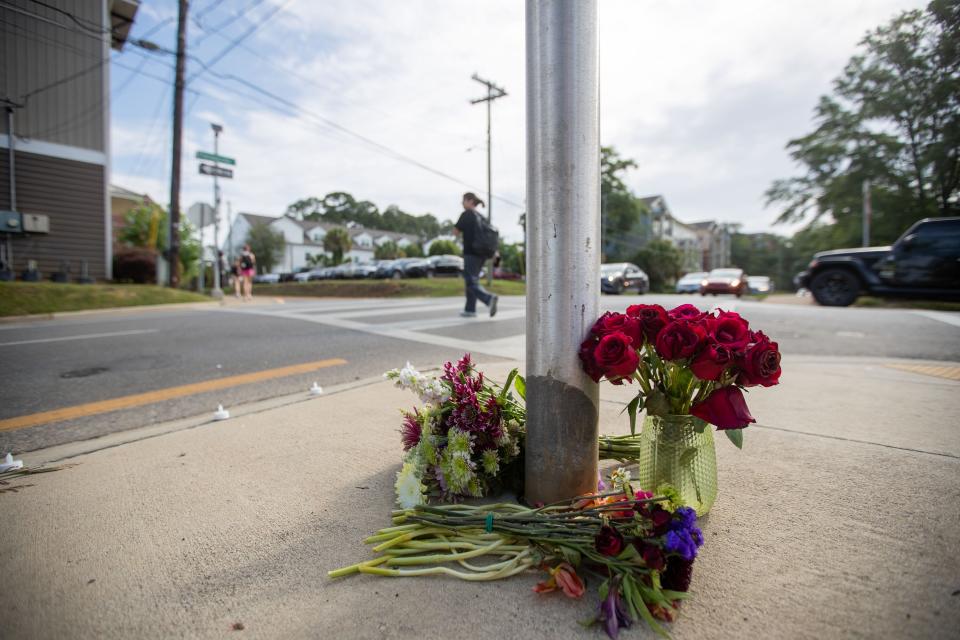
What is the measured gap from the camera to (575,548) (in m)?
1.33

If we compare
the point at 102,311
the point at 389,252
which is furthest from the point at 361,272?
the point at 102,311

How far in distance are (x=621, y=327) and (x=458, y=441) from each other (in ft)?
2.26

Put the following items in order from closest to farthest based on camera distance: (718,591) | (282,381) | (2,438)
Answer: (718,591) < (2,438) < (282,381)

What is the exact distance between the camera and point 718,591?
1.27 meters

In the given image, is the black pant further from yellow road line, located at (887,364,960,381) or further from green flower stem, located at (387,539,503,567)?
green flower stem, located at (387,539,503,567)

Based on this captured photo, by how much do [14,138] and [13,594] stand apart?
4.58 m

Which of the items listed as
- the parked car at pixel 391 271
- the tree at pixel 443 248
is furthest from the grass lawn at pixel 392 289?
the tree at pixel 443 248

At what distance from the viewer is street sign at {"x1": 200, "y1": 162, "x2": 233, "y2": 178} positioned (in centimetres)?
1504

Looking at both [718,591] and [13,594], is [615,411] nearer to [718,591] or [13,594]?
[718,591]

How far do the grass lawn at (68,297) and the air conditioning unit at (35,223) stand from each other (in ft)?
4.47

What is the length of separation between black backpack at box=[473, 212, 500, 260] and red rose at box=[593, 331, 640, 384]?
622 cm

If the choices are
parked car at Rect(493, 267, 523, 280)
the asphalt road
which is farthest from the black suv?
parked car at Rect(493, 267, 523, 280)

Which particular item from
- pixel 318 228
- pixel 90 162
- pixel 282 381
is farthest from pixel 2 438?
pixel 318 228

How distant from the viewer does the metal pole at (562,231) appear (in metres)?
1.58
